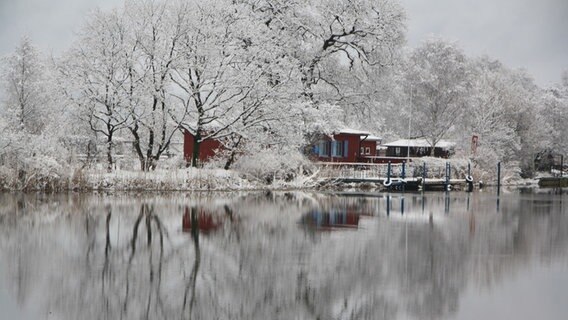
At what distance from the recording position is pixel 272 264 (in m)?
12.7

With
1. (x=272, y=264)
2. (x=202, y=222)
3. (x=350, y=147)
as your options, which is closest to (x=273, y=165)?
(x=350, y=147)

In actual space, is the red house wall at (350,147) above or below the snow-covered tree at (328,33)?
below

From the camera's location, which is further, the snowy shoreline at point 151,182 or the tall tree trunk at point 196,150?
the tall tree trunk at point 196,150

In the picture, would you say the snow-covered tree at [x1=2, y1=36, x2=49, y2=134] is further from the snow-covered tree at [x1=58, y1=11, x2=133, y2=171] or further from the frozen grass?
the frozen grass

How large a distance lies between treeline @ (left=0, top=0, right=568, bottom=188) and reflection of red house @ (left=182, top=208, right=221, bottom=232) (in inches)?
445

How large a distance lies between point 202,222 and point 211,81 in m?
17.9

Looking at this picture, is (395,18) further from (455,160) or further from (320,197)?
(320,197)

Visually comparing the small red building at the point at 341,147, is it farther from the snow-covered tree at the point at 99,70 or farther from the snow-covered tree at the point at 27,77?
the snow-covered tree at the point at 27,77

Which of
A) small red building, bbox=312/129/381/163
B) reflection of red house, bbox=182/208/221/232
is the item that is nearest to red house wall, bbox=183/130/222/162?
small red building, bbox=312/129/381/163

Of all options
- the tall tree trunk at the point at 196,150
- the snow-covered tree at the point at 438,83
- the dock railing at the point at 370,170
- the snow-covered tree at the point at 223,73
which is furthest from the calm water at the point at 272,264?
the snow-covered tree at the point at 438,83

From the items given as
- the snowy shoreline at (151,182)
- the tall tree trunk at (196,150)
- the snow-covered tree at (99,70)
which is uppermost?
the snow-covered tree at (99,70)

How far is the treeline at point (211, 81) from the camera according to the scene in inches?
1382

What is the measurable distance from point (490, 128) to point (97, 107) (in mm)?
38949

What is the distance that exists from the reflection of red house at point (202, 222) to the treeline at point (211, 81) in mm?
11298
